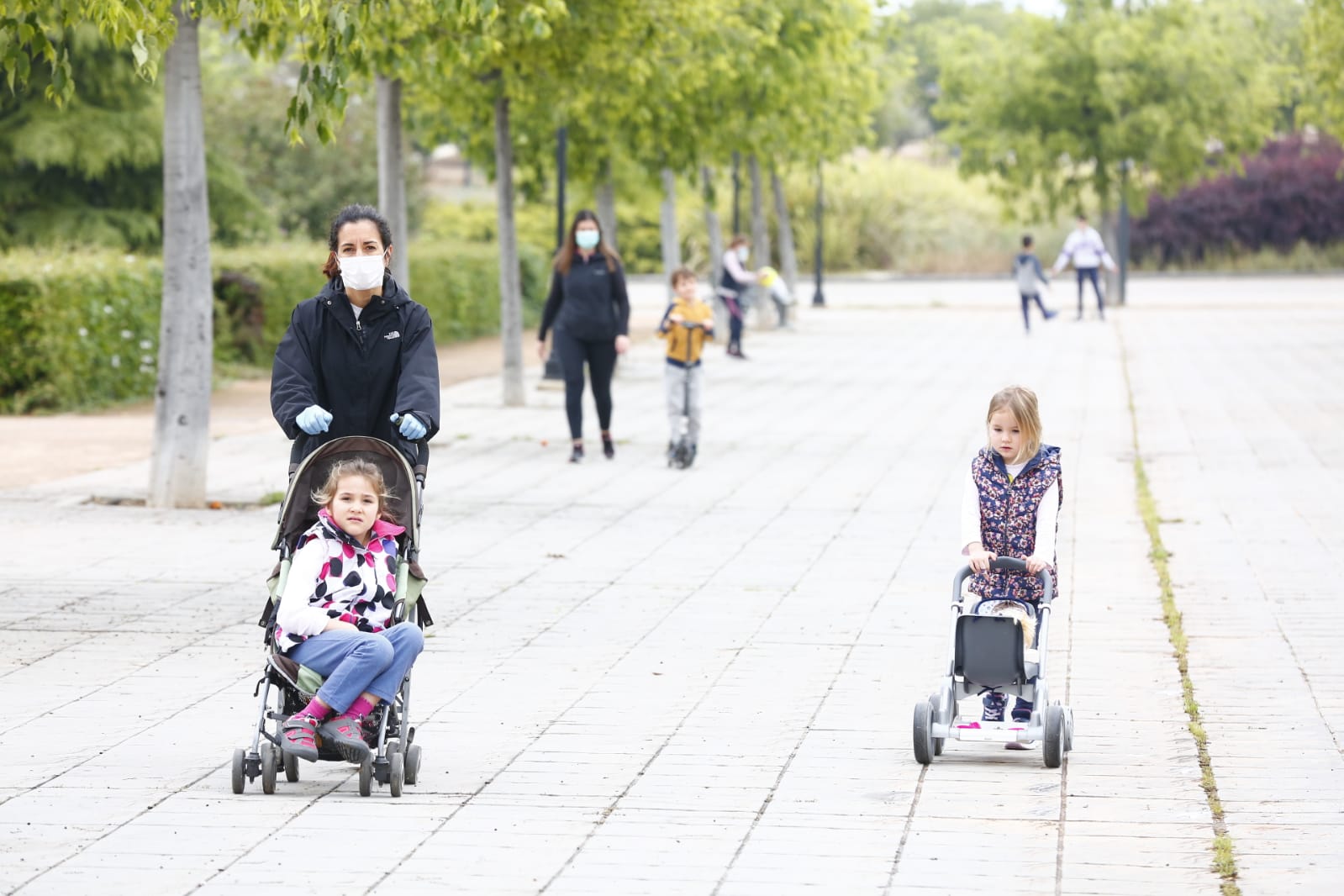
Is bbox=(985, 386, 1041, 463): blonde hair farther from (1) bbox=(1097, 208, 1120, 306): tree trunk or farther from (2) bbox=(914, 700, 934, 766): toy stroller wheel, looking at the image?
(1) bbox=(1097, 208, 1120, 306): tree trunk

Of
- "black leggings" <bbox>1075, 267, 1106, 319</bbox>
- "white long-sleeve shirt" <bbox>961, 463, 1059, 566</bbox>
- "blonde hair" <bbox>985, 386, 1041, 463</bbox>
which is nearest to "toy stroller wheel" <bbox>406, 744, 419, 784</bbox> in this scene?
"white long-sleeve shirt" <bbox>961, 463, 1059, 566</bbox>

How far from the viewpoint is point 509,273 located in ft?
65.1

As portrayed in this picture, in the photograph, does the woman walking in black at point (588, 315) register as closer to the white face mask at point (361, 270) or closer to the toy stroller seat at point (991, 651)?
the white face mask at point (361, 270)

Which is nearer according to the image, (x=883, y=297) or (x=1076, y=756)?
(x=1076, y=756)

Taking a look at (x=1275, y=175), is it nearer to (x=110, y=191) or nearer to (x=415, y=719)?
(x=110, y=191)

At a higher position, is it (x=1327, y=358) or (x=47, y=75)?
(x=47, y=75)

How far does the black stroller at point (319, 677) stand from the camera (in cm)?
596

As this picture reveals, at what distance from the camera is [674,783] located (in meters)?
6.20

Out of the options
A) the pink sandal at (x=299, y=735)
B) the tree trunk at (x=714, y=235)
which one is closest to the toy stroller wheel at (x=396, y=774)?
the pink sandal at (x=299, y=735)

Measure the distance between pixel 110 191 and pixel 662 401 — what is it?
12.9m

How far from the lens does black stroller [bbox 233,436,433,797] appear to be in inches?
235

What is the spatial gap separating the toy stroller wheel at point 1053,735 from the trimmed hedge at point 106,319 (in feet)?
41.6

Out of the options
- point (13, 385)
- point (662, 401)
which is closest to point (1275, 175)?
point (662, 401)

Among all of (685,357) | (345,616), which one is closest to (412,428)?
(345,616)
